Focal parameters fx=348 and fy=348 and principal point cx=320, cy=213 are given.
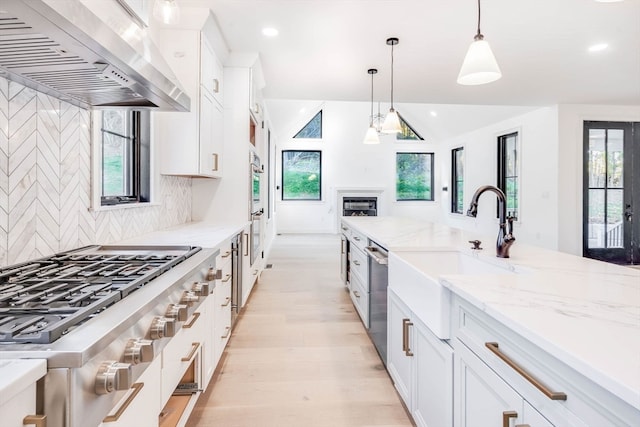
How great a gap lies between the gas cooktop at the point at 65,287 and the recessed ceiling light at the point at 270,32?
224 cm

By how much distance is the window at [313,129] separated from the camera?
984cm

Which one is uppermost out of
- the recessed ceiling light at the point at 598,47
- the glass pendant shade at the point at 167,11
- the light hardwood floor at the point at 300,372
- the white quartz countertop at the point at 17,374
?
the recessed ceiling light at the point at 598,47

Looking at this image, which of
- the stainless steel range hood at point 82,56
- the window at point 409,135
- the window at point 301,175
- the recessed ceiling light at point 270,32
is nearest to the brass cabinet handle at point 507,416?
the stainless steel range hood at point 82,56

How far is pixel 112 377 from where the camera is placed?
2.41 feet

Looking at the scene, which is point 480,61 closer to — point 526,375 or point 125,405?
point 526,375

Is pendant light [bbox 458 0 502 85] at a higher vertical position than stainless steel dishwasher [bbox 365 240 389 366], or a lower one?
higher

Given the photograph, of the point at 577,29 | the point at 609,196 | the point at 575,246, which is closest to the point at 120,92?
the point at 577,29

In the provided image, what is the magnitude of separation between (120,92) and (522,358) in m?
1.69

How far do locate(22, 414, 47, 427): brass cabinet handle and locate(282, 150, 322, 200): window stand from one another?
934 centimetres

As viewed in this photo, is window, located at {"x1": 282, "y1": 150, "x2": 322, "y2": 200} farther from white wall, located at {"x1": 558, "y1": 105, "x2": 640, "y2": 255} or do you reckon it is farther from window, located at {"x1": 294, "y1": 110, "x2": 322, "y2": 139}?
white wall, located at {"x1": 558, "y1": 105, "x2": 640, "y2": 255}

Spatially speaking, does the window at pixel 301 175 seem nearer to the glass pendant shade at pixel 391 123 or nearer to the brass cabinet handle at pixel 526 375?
the glass pendant shade at pixel 391 123

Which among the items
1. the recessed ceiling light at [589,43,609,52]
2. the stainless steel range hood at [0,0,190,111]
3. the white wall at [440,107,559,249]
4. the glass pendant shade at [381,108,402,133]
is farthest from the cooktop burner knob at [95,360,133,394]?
the white wall at [440,107,559,249]

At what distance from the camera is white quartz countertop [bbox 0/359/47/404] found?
53cm

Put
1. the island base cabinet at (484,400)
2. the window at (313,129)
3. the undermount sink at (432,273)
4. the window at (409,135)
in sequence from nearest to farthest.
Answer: the island base cabinet at (484,400)
the undermount sink at (432,273)
the window at (313,129)
the window at (409,135)
